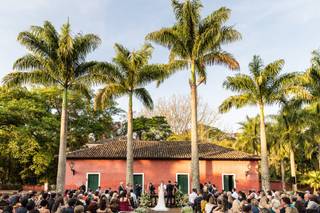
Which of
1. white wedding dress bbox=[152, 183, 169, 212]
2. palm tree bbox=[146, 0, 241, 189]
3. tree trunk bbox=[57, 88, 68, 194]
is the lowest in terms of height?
white wedding dress bbox=[152, 183, 169, 212]

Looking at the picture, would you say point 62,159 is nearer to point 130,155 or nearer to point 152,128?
point 130,155

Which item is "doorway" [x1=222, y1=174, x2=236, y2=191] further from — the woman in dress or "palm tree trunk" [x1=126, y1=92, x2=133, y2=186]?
the woman in dress

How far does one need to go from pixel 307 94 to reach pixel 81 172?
54.0 feet

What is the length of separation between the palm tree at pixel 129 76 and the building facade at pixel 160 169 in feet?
14.5

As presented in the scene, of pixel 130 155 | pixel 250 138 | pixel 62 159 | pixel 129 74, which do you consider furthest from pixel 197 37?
pixel 250 138

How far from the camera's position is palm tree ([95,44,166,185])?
69.0ft

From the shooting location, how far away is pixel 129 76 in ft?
70.6

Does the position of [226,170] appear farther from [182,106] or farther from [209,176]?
[182,106]

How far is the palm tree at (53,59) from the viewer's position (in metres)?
18.3

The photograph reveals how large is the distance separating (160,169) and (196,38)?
10229mm

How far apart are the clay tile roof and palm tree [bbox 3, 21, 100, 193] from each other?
7020 mm

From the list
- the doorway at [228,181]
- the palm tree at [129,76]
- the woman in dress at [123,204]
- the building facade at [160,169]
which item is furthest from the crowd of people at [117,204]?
the doorway at [228,181]

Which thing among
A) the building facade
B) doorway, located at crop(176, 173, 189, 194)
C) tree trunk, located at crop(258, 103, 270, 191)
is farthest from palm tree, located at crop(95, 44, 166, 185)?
tree trunk, located at crop(258, 103, 270, 191)

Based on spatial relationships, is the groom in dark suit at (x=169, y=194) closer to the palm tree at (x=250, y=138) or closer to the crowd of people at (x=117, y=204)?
the crowd of people at (x=117, y=204)
